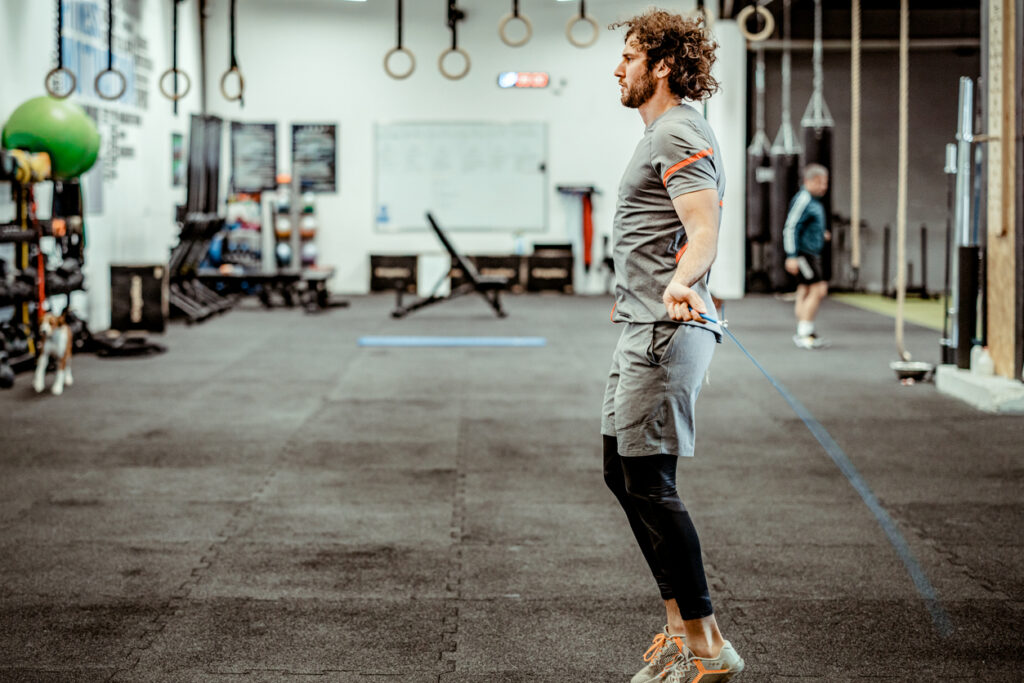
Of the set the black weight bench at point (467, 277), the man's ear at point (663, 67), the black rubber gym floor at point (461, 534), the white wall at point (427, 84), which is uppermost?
the white wall at point (427, 84)

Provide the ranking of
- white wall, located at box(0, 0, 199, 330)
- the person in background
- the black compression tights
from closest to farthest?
the black compression tights, white wall, located at box(0, 0, 199, 330), the person in background

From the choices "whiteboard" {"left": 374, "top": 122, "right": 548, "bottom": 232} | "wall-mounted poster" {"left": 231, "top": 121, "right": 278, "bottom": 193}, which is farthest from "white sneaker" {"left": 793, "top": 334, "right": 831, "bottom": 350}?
"wall-mounted poster" {"left": 231, "top": 121, "right": 278, "bottom": 193}

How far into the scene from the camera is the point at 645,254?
2.31 meters

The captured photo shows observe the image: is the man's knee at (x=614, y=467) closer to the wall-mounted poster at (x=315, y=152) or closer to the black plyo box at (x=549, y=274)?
the black plyo box at (x=549, y=274)

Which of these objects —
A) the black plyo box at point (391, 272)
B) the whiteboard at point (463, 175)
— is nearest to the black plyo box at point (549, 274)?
the whiteboard at point (463, 175)

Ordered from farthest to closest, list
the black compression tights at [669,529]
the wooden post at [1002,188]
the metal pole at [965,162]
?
the metal pole at [965,162] → the wooden post at [1002,188] → the black compression tights at [669,529]

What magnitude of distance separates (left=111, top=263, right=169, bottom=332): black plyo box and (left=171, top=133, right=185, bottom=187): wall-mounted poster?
3.01m

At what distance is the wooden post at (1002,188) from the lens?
600 cm

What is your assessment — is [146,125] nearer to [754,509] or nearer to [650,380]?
[754,509]

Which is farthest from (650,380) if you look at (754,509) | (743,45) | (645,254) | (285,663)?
(743,45)

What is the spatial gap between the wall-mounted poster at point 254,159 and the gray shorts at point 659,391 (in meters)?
12.5

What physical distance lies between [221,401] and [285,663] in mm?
3976

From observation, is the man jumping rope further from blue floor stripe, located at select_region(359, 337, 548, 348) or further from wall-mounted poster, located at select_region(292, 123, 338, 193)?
wall-mounted poster, located at select_region(292, 123, 338, 193)

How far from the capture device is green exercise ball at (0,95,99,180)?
7312 millimetres
